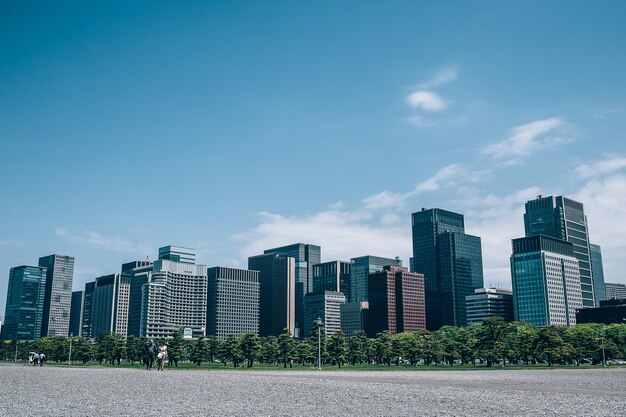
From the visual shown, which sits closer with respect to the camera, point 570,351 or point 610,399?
point 610,399

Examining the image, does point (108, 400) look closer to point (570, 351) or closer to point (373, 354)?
point (570, 351)

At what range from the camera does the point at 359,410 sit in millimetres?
21578

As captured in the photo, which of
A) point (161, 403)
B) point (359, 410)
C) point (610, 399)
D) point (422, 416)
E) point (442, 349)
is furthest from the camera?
point (442, 349)

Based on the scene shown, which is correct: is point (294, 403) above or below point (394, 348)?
below

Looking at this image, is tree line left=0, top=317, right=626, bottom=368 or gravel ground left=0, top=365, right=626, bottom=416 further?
tree line left=0, top=317, right=626, bottom=368

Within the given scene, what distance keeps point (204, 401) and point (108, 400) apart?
3920mm

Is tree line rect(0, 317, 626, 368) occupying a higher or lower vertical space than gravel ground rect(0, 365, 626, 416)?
higher

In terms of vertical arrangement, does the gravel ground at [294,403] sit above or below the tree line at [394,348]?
below

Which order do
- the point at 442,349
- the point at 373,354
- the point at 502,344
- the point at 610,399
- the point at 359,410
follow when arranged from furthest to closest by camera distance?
1. the point at 373,354
2. the point at 442,349
3. the point at 502,344
4. the point at 610,399
5. the point at 359,410

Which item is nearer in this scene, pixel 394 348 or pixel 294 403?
pixel 294 403

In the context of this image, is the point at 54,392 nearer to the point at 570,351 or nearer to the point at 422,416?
the point at 422,416

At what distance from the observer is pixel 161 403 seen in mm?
23422

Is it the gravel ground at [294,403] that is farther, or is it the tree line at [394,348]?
the tree line at [394,348]

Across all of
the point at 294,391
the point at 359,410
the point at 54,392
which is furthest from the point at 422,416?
the point at 54,392
